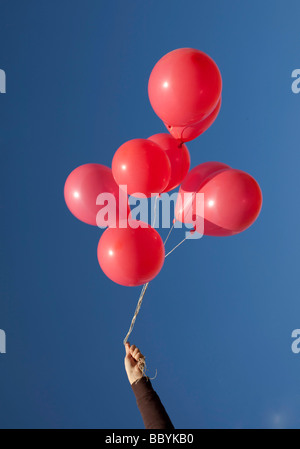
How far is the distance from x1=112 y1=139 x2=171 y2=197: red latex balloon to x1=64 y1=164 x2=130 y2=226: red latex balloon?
0.07 meters

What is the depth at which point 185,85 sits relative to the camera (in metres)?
1.25

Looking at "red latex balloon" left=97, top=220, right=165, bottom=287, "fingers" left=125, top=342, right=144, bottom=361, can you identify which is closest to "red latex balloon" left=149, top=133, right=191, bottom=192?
"red latex balloon" left=97, top=220, right=165, bottom=287

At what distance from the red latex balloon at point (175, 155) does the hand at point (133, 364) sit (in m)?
0.69

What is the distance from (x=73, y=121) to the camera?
2.65 m

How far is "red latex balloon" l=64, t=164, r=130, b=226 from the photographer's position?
1.38 meters

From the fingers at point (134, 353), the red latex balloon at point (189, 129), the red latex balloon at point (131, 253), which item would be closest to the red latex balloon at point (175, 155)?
the red latex balloon at point (189, 129)

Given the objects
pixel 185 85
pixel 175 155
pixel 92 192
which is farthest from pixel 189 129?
pixel 92 192

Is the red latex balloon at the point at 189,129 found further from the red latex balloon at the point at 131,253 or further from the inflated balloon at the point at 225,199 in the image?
the red latex balloon at the point at 131,253

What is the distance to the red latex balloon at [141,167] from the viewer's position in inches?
50.0

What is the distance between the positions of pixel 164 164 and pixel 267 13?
197cm

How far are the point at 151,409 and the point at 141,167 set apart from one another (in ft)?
2.65

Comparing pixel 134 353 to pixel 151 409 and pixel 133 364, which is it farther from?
pixel 151 409

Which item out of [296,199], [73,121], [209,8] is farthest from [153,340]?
[209,8]

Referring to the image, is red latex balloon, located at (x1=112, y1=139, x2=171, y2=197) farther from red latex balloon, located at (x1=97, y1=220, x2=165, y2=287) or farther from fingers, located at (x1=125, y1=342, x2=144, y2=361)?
fingers, located at (x1=125, y1=342, x2=144, y2=361)
